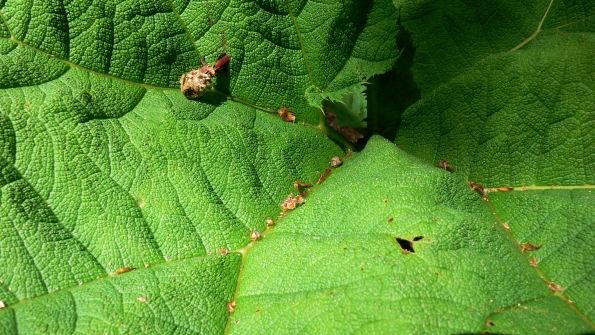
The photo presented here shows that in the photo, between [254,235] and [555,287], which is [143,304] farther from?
[555,287]

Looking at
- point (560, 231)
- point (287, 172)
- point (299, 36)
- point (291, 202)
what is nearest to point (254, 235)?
point (291, 202)

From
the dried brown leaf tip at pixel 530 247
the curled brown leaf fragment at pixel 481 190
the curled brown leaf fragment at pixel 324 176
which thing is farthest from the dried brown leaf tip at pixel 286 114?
the dried brown leaf tip at pixel 530 247

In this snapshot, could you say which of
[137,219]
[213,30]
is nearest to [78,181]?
[137,219]

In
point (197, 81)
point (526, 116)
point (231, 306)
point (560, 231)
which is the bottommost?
point (231, 306)

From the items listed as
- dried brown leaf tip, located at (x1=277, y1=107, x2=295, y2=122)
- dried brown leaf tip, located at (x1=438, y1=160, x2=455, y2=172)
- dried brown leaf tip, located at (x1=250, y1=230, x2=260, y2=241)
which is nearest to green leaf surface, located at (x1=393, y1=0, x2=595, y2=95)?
dried brown leaf tip, located at (x1=438, y1=160, x2=455, y2=172)

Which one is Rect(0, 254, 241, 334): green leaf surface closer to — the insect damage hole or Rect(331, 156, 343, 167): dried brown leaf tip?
the insect damage hole

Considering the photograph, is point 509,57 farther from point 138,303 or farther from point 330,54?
point 138,303

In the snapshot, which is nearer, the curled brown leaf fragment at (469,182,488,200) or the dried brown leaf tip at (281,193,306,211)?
the dried brown leaf tip at (281,193,306,211)
